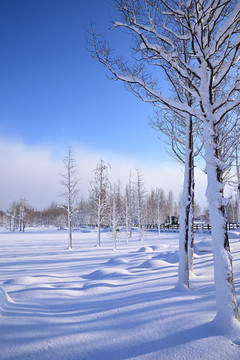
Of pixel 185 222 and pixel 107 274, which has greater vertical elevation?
pixel 185 222

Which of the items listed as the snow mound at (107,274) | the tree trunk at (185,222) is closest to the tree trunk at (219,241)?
the tree trunk at (185,222)

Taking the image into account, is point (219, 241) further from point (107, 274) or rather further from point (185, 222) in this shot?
point (107, 274)

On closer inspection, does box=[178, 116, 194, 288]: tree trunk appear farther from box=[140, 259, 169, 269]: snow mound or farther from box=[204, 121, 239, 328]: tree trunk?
box=[140, 259, 169, 269]: snow mound

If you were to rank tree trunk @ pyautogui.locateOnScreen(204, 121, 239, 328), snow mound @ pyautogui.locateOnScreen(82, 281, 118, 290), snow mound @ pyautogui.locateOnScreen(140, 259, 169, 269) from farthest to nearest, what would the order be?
snow mound @ pyautogui.locateOnScreen(140, 259, 169, 269) → snow mound @ pyautogui.locateOnScreen(82, 281, 118, 290) → tree trunk @ pyautogui.locateOnScreen(204, 121, 239, 328)

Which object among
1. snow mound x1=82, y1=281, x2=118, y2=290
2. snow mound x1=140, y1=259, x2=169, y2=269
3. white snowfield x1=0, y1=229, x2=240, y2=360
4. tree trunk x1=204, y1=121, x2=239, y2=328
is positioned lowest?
snow mound x1=140, y1=259, x2=169, y2=269

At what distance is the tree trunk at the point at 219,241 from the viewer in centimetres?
301

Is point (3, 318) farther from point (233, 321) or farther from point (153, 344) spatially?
point (233, 321)

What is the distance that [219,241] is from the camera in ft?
10.6

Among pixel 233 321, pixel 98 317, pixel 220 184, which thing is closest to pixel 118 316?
pixel 98 317

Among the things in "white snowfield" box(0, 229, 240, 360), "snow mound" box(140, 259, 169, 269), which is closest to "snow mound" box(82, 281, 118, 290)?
"white snowfield" box(0, 229, 240, 360)

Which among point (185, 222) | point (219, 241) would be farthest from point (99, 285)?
point (219, 241)

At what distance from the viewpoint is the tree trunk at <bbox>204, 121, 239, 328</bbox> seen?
301 cm

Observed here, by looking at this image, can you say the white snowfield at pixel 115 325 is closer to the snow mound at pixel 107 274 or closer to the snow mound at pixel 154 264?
the snow mound at pixel 107 274

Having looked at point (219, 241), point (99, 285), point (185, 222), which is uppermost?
point (185, 222)
